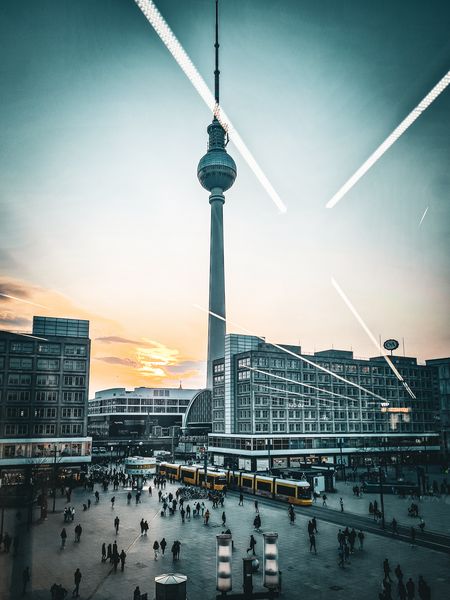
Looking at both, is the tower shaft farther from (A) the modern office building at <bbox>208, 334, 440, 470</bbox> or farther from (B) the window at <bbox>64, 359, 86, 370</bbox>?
(B) the window at <bbox>64, 359, 86, 370</bbox>

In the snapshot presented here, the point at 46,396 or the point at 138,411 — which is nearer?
the point at 46,396

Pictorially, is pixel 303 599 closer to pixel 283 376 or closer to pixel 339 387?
pixel 283 376

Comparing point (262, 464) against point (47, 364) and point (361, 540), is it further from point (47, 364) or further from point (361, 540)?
point (361, 540)

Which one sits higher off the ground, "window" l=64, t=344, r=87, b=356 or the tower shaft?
the tower shaft

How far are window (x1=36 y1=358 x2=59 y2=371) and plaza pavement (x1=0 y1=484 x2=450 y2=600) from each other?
112ft

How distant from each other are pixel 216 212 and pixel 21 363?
347 feet

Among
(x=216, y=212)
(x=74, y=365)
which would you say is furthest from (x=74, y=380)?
(x=216, y=212)

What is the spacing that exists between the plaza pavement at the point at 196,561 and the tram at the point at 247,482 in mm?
6388

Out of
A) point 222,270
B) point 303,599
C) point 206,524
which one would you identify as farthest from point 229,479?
point 222,270

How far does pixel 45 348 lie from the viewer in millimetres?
74625

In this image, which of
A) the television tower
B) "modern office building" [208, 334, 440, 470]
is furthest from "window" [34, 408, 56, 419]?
the television tower

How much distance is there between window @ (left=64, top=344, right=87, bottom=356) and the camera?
76062mm

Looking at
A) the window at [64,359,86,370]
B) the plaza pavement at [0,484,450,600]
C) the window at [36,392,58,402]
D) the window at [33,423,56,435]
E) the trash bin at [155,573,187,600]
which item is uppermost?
the window at [64,359,86,370]

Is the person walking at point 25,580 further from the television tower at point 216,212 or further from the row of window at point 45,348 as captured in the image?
the television tower at point 216,212
